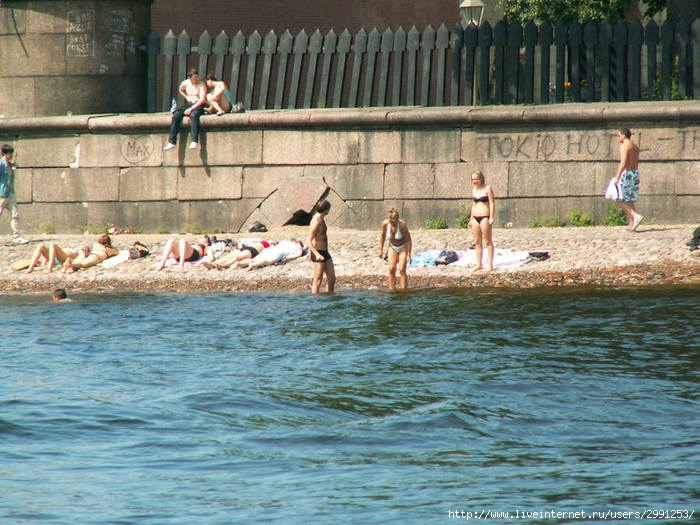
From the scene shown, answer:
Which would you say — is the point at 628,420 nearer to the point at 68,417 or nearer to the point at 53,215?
the point at 68,417

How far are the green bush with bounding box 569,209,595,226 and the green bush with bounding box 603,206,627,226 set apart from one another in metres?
0.24

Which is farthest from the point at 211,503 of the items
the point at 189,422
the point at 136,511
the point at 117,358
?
the point at 117,358

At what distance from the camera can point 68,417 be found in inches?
427

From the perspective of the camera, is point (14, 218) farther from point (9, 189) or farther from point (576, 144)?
point (576, 144)

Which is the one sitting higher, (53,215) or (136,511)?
(53,215)

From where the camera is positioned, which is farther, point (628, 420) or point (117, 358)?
point (117, 358)

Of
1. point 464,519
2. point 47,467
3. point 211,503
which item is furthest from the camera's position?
point 47,467

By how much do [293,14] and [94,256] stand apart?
38.0 feet

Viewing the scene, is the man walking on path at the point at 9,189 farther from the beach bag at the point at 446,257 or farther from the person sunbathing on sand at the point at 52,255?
the beach bag at the point at 446,257

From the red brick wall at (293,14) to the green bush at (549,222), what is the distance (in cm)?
1081

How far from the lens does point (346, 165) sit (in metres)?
20.3

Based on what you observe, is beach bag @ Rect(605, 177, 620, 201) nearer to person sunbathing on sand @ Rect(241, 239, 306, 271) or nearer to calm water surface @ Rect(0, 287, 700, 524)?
calm water surface @ Rect(0, 287, 700, 524)

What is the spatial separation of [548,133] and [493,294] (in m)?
3.97

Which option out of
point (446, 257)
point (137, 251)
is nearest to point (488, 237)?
point (446, 257)
